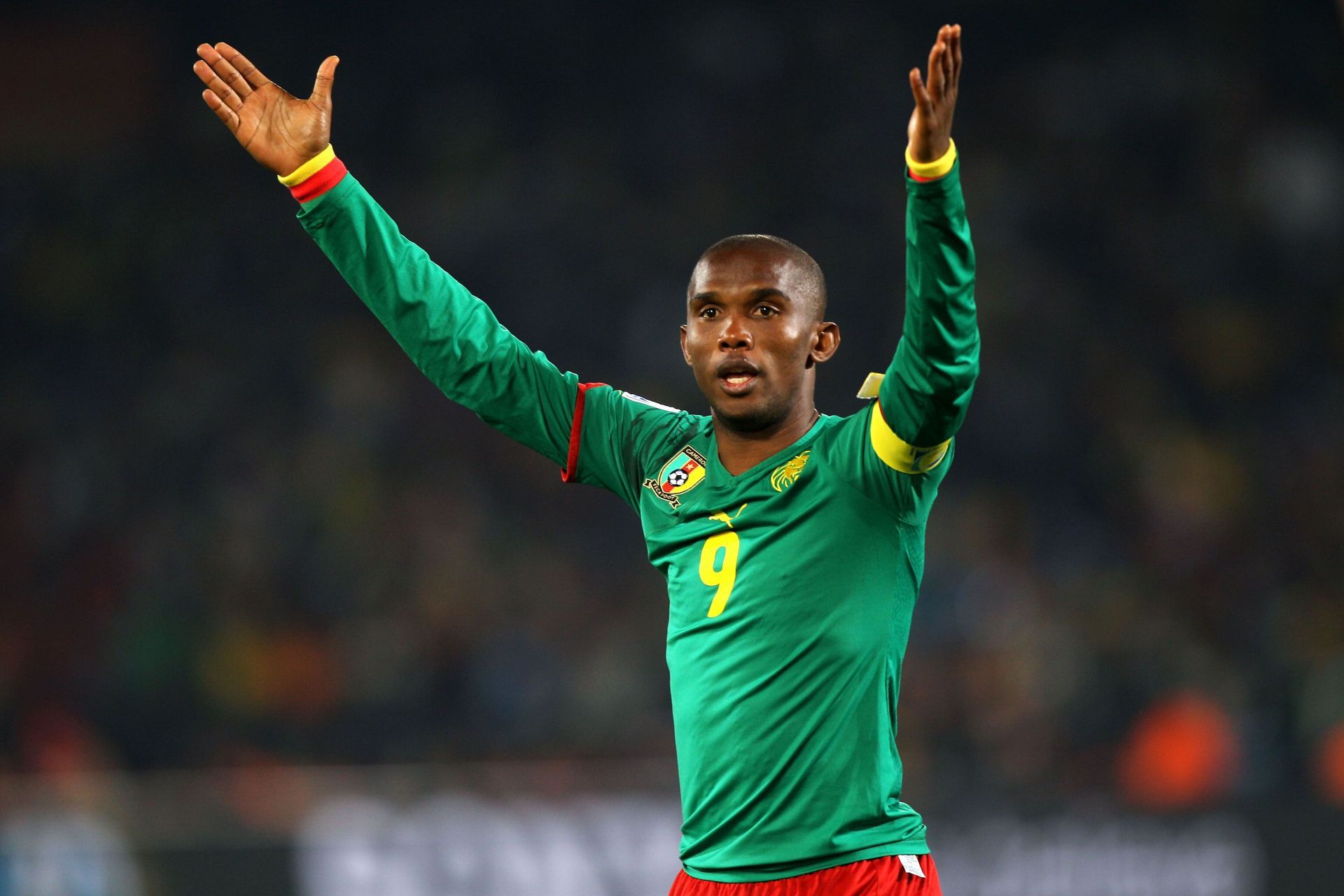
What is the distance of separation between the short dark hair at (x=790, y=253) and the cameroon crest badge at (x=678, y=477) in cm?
39

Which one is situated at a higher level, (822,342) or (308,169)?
(308,169)

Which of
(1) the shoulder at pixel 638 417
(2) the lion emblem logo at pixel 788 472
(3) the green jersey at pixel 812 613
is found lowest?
(3) the green jersey at pixel 812 613

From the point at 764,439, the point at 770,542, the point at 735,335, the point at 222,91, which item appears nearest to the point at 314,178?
the point at 222,91

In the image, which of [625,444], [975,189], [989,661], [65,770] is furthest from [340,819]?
[975,189]

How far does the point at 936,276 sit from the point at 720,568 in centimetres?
74

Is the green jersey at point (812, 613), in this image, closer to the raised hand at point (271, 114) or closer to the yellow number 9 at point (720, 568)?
the yellow number 9 at point (720, 568)

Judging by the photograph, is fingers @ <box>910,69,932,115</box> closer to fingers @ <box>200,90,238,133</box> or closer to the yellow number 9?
the yellow number 9

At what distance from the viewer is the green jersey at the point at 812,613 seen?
286 cm

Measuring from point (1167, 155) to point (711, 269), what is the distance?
33.1 feet

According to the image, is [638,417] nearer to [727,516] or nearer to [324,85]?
[727,516]

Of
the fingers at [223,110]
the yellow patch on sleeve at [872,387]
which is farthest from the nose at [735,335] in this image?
the fingers at [223,110]

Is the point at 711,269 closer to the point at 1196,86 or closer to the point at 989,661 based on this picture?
the point at 989,661

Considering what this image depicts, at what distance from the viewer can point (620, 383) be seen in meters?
11.1

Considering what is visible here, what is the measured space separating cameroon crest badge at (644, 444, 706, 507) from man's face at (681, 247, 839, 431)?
0.56 feet
